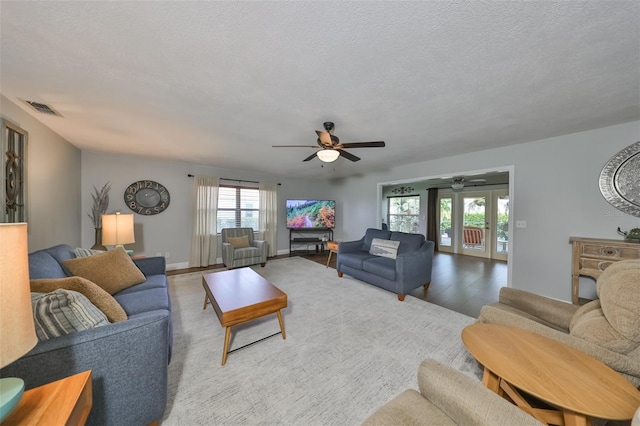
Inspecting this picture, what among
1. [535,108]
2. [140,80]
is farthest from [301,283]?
[535,108]

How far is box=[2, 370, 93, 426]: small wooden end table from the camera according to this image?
67 centimetres

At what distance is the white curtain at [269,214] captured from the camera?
5605mm

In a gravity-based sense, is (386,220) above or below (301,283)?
above

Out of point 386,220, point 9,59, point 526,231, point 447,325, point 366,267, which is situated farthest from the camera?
point 386,220

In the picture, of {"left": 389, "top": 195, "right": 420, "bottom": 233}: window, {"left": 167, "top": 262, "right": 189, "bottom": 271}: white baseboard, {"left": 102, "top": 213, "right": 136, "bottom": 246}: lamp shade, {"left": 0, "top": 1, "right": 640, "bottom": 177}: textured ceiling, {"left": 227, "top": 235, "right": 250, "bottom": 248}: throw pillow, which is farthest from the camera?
{"left": 389, "top": 195, "right": 420, "bottom": 233}: window

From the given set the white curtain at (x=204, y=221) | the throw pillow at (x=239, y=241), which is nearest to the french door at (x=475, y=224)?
the throw pillow at (x=239, y=241)

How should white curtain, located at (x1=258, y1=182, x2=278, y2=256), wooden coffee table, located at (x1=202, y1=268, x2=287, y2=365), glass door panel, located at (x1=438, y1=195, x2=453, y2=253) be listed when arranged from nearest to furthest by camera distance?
1. wooden coffee table, located at (x1=202, y1=268, x2=287, y2=365)
2. white curtain, located at (x1=258, y1=182, x2=278, y2=256)
3. glass door panel, located at (x1=438, y1=195, x2=453, y2=253)

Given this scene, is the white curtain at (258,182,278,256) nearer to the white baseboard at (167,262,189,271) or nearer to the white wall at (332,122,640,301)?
the white baseboard at (167,262,189,271)

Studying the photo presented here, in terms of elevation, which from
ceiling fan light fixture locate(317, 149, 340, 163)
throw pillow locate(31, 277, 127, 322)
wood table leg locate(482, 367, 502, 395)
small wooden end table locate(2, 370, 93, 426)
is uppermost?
ceiling fan light fixture locate(317, 149, 340, 163)

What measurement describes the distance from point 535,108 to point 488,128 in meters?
0.52

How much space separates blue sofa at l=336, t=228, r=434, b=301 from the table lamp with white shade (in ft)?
10.1

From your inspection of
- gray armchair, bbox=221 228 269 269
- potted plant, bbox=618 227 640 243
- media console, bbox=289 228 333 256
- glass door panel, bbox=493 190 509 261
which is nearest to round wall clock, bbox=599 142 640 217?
potted plant, bbox=618 227 640 243

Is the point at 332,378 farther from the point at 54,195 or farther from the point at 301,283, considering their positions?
the point at 54,195

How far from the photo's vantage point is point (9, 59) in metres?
1.47
